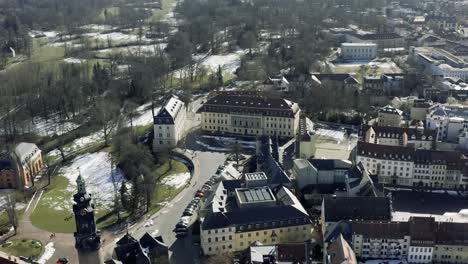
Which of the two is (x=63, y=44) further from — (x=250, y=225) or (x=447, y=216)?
(x=447, y=216)

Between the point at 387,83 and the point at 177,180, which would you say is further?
the point at 387,83

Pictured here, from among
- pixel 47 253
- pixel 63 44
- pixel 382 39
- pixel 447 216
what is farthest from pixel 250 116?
pixel 63 44

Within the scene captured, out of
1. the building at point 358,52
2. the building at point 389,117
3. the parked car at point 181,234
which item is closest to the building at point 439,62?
the building at point 358,52

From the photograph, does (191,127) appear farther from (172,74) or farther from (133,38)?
(133,38)

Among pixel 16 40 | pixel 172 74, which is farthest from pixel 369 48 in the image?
pixel 16 40

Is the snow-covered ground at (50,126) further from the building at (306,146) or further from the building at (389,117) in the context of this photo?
the building at (389,117)
